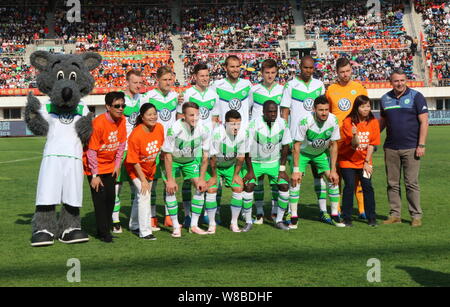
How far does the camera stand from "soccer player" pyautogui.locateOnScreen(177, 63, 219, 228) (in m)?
9.03

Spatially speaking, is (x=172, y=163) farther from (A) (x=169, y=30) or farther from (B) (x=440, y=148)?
(A) (x=169, y=30)

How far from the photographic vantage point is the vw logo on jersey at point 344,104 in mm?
9250

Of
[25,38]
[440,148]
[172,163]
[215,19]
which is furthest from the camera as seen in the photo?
[215,19]

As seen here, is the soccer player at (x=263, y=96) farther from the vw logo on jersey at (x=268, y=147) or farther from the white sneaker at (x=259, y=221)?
the vw logo on jersey at (x=268, y=147)

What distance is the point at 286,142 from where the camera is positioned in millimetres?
8555

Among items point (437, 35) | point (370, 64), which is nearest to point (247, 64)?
point (370, 64)

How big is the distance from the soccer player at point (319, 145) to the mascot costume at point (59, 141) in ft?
9.56

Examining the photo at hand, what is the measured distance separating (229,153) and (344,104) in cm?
210

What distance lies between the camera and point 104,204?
7.98m

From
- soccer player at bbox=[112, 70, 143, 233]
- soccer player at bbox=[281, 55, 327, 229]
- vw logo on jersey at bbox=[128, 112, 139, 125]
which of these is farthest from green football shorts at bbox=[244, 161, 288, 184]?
vw logo on jersey at bbox=[128, 112, 139, 125]

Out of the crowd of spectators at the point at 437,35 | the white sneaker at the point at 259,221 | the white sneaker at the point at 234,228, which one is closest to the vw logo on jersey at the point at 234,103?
the white sneaker at the point at 259,221

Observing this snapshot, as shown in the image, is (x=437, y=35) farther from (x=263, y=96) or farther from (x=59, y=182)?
(x=59, y=182)
